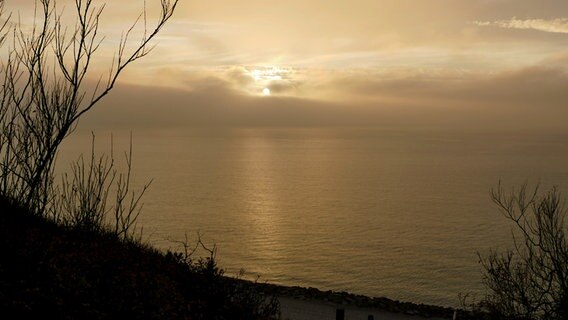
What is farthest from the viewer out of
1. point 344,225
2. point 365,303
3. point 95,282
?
point 344,225

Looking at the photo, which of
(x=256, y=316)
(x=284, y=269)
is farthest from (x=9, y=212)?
(x=284, y=269)

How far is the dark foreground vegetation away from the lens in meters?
6.78

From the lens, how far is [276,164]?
157 metres

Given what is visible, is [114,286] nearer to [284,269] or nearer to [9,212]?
[9,212]

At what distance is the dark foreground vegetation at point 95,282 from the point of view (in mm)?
6781

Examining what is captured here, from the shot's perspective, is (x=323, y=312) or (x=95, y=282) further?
(x=323, y=312)

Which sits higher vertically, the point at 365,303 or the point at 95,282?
the point at 365,303

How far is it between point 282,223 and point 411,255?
19.4m

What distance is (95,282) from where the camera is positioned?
26.5 feet

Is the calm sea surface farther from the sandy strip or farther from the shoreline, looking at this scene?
the sandy strip

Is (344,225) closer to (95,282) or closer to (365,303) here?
(365,303)

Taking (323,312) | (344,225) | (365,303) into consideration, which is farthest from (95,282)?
(344,225)

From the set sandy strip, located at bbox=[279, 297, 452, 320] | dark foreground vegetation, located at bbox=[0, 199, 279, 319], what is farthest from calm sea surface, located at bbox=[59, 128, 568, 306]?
dark foreground vegetation, located at bbox=[0, 199, 279, 319]

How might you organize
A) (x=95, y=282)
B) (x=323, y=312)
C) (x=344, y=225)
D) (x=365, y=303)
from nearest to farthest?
(x=95, y=282)
(x=323, y=312)
(x=365, y=303)
(x=344, y=225)
